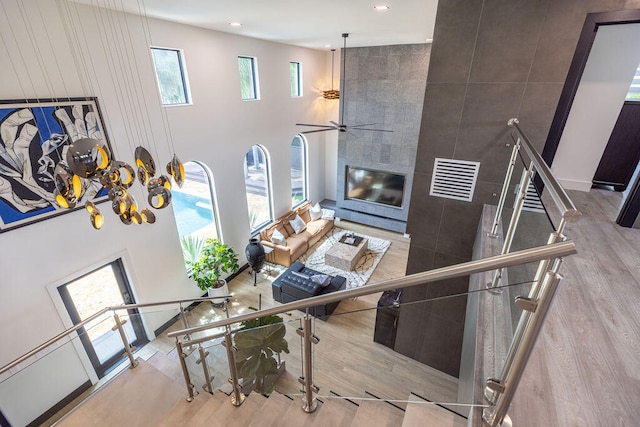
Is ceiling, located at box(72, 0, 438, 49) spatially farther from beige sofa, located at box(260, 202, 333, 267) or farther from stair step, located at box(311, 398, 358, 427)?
beige sofa, located at box(260, 202, 333, 267)

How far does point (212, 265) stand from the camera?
5625mm

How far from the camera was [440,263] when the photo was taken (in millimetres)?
4023

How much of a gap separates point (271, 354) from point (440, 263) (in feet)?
8.18

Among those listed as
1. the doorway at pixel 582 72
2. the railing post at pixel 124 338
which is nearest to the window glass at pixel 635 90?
the doorway at pixel 582 72

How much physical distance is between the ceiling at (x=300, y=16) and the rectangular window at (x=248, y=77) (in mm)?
511

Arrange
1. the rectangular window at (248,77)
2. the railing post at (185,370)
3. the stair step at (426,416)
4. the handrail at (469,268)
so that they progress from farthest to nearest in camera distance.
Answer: the rectangular window at (248,77) → the railing post at (185,370) → the stair step at (426,416) → the handrail at (469,268)

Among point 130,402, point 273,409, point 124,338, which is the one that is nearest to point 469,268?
point 273,409

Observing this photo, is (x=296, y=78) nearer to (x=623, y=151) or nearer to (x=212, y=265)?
(x=212, y=265)

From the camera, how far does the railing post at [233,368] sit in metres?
2.36

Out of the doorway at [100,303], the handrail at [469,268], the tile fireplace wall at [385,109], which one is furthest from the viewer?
the tile fireplace wall at [385,109]

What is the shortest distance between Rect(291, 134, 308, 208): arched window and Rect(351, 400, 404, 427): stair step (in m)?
7.15

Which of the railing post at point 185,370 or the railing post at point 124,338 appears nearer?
the railing post at point 185,370

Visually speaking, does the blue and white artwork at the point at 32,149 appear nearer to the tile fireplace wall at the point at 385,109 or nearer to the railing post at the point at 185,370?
the railing post at the point at 185,370

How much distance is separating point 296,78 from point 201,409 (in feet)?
24.6
